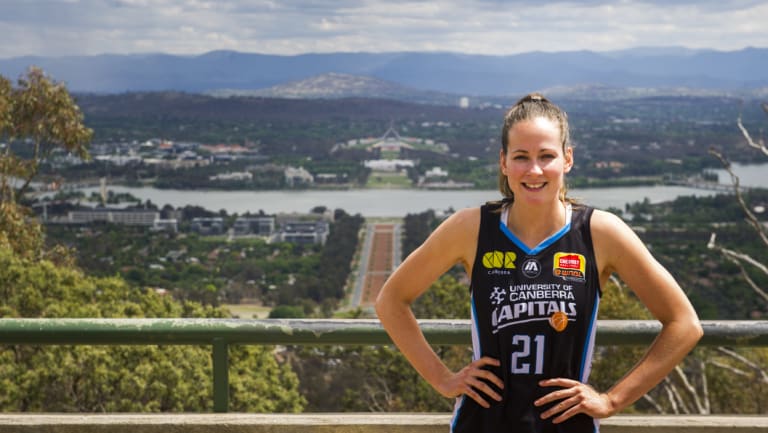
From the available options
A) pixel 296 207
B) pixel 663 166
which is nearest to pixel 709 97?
pixel 663 166

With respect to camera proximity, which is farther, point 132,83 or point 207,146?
point 132,83

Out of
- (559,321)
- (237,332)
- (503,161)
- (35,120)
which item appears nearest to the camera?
(559,321)

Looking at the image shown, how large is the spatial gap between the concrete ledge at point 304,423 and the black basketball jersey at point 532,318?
94 centimetres

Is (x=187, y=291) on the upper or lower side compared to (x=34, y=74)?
lower

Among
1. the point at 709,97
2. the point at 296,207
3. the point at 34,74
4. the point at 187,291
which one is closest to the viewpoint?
the point at 34,74

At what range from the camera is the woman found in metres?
1.88

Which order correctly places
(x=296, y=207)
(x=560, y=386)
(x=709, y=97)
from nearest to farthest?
(x=560, y=386) → (x=296, y=207) → (x=709, y=97)

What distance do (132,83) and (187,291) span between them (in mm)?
138237

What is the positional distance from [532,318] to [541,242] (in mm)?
173

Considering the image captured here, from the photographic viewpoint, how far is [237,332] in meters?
2.83

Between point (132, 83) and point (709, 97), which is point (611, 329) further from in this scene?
point (132, 83)

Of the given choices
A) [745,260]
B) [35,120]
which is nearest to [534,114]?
[745,260]

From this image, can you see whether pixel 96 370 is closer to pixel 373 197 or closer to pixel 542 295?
pixel 542 295

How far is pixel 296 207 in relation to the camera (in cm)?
6169
